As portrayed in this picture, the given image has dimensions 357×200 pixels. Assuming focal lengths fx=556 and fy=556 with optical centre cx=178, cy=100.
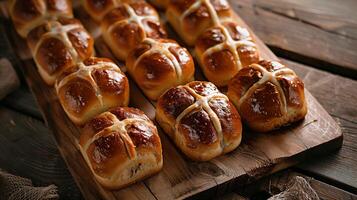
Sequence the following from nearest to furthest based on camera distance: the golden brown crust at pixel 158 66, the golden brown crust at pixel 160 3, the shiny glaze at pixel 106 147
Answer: the shiny glaze at pixel 106 147, the golden brown crust at pixel 158 66, the golden brown crust at pixel 160 3

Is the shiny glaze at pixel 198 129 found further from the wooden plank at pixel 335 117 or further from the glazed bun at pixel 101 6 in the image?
the glazed bun at pixel 101 6

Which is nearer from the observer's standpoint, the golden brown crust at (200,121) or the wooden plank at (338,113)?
the golden brown crust at (200,121)

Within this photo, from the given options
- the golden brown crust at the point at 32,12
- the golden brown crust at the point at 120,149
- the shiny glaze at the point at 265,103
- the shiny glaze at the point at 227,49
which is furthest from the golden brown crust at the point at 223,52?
the golden brown crust at the point at 32,12

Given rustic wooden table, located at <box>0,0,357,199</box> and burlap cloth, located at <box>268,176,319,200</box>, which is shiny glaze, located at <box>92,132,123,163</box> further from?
burlap cloth, located at <box>268,176,319,200</box>

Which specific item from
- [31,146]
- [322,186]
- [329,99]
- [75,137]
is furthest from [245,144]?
[31,146]

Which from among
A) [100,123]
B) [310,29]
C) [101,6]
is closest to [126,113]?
[100,123]

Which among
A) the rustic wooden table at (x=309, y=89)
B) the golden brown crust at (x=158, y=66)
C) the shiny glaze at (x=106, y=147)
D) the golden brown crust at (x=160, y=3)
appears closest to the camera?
the shiny glaze at (x=106, y=147)

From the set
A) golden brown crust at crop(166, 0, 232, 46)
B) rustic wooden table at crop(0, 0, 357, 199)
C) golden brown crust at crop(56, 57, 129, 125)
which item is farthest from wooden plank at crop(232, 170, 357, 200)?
golden brown crust at crop(166, 0, 232, 46)
